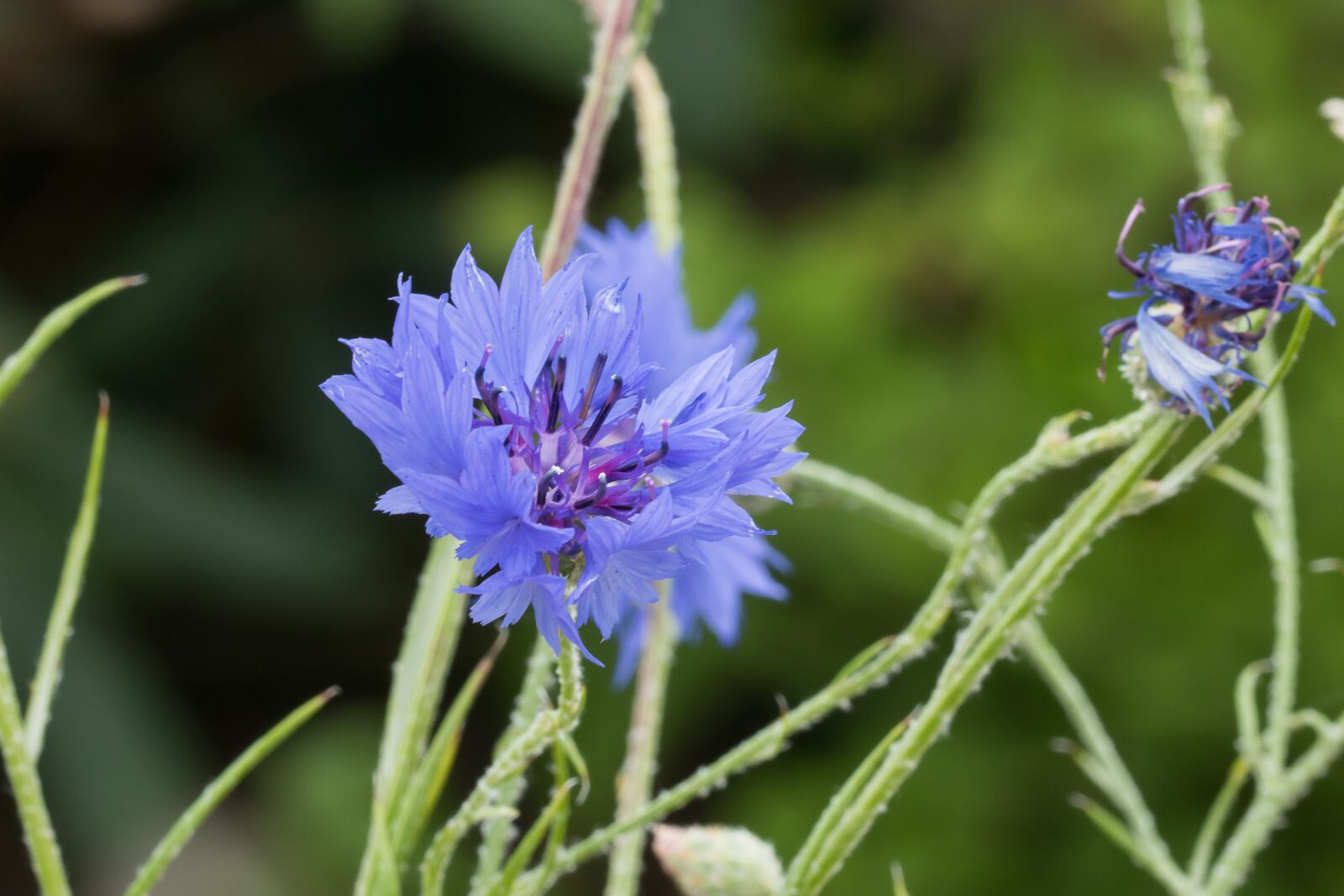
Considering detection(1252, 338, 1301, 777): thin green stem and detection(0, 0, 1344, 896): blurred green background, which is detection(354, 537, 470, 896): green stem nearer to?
detection(1252, 338, 1301, 777): thin green stem

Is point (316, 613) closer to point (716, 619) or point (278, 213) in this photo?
point (278, 213)

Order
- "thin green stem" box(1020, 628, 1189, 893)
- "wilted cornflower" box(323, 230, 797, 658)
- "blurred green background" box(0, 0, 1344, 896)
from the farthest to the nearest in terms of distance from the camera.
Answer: "blurred green background" box(0, 0, 1344, 896), "thin green stem" box(1020, 628, 1189, 893), "wilted cornflower" box(323, 230, 797, 658)

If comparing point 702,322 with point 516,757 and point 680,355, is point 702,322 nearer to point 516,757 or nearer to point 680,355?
point 680,355

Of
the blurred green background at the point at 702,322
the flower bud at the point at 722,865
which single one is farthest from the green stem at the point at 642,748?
the blurred green background at the point at 702,322

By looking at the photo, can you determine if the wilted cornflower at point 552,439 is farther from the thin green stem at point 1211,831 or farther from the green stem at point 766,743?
the thin green stem at point 1211,831

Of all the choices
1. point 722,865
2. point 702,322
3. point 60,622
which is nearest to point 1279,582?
point 722,865

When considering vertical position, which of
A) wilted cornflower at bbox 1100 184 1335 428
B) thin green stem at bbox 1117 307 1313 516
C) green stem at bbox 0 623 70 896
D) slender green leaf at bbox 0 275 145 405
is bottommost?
green stem at bbox 0 623 70 896

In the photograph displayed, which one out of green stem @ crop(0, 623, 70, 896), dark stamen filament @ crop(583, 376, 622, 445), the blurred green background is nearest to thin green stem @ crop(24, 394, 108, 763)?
green stem @ crop(0, 623, 70, 896)
